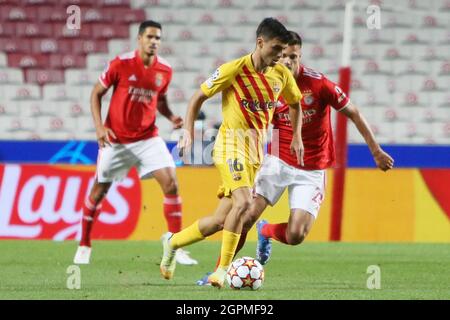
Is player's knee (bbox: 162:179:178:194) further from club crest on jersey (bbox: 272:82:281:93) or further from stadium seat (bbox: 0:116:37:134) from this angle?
stadium seat (bbox: 0:116:37:134)

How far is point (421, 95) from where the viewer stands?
16.2 meters

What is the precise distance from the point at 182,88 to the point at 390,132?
3.06 metres

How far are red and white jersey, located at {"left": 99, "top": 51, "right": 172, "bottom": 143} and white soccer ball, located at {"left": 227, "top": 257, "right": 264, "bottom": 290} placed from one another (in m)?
2.55

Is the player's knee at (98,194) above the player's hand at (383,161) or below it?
below

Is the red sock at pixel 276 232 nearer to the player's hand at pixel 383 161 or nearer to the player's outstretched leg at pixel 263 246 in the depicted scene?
the player's outstretched leg at pixel 263 246

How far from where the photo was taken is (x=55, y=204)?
38.2 ft

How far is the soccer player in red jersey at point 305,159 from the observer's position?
8078 millimetres

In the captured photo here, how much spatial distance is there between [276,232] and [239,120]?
1.38 m

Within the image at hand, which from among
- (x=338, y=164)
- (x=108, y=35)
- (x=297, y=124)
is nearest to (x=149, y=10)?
(x=108, y=35)

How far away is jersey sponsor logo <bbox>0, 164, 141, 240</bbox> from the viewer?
11.6 meters

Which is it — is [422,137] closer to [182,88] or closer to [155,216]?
[182,88]

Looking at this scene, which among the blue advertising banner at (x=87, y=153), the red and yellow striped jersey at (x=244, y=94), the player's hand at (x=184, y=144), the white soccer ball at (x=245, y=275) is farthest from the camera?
the blue advertising banner at (x=87, y=153)

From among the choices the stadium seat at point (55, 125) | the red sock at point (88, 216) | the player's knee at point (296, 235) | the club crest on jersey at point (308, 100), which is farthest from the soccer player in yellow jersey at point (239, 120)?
the stadium seat at point (55, 125)

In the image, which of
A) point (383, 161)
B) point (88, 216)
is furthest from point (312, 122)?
point (88, 216)
